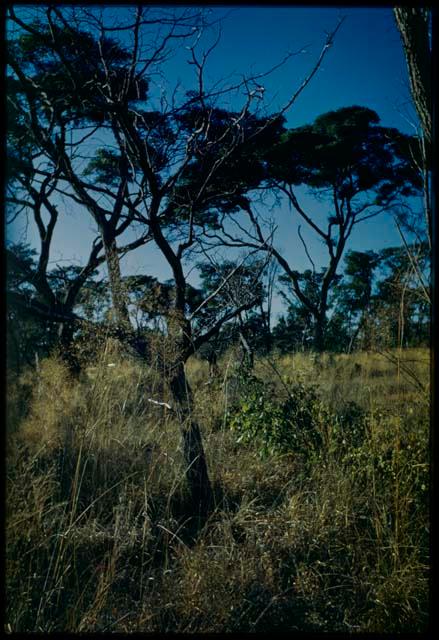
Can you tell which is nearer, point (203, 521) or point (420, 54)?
point (420, 54)

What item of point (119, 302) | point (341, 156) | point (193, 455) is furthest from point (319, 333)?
point (119, 302)

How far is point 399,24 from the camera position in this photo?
2.44m

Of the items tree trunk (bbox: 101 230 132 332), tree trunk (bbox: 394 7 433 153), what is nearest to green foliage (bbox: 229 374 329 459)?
tree trunk (bbox: 101 230 132 332)

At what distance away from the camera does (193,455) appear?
3.04 metres

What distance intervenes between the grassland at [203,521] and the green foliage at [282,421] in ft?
0.20

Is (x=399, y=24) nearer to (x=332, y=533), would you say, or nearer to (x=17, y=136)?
(x=332, y=533)

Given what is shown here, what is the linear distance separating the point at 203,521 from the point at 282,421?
3.69ft

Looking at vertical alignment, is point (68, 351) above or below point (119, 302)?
below

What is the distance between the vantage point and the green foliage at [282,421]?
346 cm

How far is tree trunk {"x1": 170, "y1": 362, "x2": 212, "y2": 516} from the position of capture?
2934mm

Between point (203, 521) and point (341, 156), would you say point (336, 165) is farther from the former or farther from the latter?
point (203, 521)

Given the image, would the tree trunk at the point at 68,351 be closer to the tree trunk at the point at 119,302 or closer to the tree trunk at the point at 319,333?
the tree trunk at the point at 119,302

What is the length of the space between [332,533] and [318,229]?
31.6 feet

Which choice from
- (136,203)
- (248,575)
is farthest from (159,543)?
(136,203)
